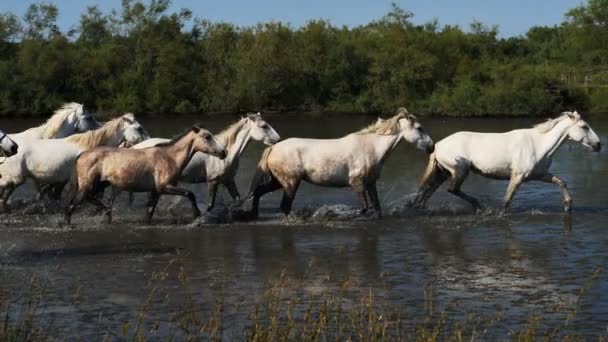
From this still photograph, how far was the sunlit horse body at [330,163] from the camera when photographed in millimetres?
14867

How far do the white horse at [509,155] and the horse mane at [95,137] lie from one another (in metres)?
4.96

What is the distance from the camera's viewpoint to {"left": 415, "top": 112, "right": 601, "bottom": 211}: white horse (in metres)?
15.3

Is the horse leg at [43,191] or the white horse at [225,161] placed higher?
the white horse at [225,161]

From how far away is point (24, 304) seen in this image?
30.3ft

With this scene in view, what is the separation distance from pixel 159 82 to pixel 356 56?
13.1m

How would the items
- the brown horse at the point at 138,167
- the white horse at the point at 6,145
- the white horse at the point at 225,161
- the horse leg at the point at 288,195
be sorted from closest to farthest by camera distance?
the white horse at the point at 6,145
the brown horse at the point at 138,167
the horse leg at the point at 288,195
the white horse at the point at 225,161

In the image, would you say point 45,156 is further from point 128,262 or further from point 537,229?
point 537,229

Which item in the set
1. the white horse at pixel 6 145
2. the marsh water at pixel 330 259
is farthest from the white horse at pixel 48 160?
the white horse at pixel 6 145

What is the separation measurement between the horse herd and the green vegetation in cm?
3870

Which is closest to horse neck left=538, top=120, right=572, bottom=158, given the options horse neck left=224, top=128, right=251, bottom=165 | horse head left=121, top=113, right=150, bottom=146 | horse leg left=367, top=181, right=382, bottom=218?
horse leg left=367, top=181, right=382, bottom=218

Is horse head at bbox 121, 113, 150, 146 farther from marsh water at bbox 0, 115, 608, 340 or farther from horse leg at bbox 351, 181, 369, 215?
horse leg at bbox 351, 181, 369, 215

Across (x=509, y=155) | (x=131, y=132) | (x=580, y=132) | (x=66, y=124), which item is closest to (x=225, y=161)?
(x=131, y=132)

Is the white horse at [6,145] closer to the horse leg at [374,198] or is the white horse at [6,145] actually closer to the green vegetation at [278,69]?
the horse leg at [374,198]

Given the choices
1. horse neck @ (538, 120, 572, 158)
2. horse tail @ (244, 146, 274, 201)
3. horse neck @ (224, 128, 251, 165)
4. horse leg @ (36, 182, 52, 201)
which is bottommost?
horse leg @ (36, 182, 52, 201)
